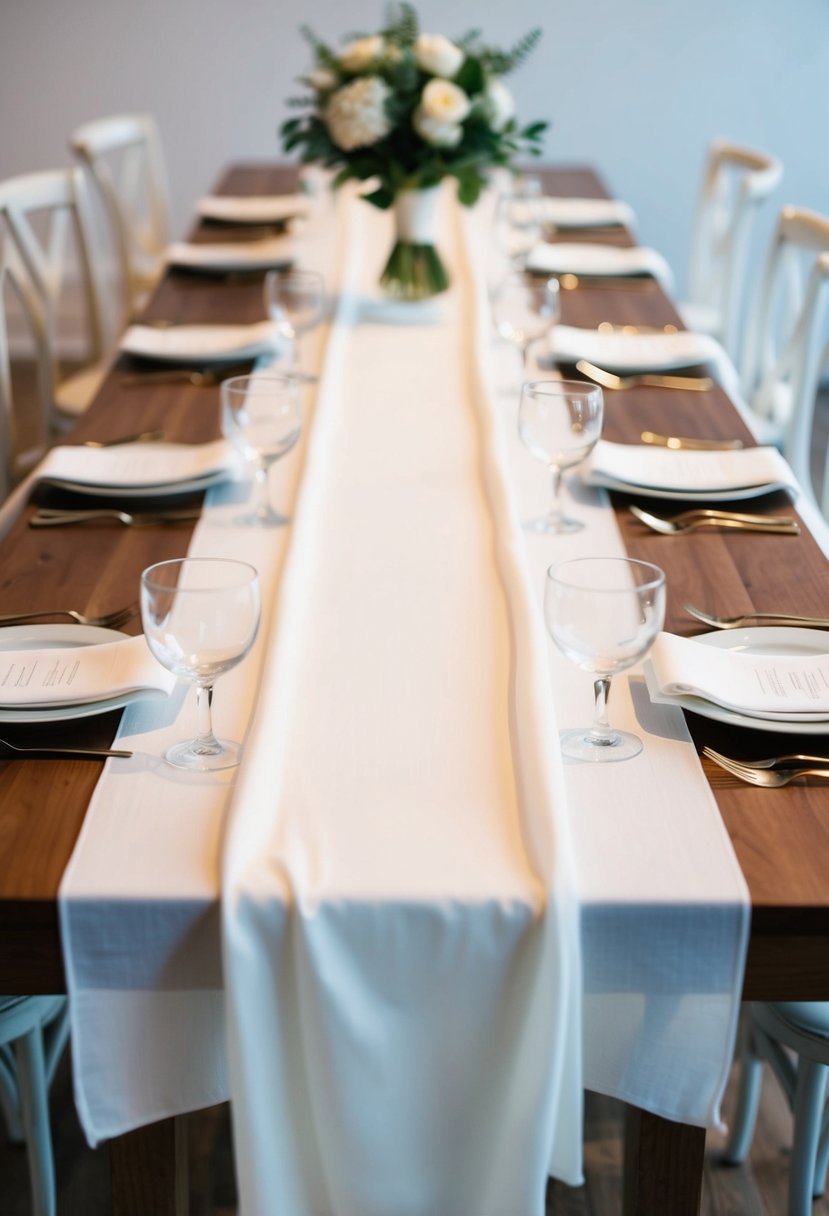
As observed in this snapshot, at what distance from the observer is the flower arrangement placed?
86.3 inches

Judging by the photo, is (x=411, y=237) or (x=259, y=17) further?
(x=259, y=17)

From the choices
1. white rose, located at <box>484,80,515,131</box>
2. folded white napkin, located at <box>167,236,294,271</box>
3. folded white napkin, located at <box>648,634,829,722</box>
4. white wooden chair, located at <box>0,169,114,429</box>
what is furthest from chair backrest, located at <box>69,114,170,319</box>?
folded white napkin, located at <box>648,634,829,722</box>

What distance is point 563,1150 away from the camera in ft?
3.19

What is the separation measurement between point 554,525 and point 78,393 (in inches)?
63.9

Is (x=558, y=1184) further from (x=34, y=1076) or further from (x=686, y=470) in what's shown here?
(x=686, y=470)

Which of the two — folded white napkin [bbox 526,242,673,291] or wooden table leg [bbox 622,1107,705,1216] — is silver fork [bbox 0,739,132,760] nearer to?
wooden table leg [bbox 622,1107,705,1216]

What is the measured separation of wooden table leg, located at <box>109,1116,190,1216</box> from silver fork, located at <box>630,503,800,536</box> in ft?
2.74

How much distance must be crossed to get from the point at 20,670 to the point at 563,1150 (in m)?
0.60

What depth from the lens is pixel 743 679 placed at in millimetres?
1177

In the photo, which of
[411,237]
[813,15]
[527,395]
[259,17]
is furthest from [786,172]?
[527,395]

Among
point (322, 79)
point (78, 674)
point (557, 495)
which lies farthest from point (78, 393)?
point (78, 674)

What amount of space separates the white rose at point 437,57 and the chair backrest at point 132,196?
1232 millimetres

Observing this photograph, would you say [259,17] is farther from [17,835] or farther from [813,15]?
[17,835]

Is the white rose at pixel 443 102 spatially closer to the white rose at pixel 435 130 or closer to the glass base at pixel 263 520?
the white rose at pixel 435 130
